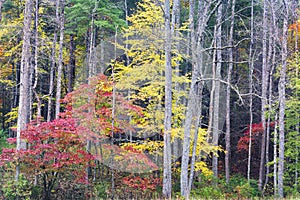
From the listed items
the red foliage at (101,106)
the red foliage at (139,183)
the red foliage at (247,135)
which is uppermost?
the red foliage at (101,106)

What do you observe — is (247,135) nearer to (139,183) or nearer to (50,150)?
(139,183)

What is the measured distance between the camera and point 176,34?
14.1 metres

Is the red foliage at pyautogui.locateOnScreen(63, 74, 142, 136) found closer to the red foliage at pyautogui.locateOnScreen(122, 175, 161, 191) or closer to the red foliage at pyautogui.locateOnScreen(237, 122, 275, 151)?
the red foliage at pyautogui.locateOnScreen(122, 175, 161, 191)

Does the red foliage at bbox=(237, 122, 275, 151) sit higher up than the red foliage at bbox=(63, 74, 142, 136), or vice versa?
the red foliage at bbox=(63, 74, 142, 136)

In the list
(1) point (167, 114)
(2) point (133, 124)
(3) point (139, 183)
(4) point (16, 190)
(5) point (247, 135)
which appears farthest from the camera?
(5) point (247, 135)

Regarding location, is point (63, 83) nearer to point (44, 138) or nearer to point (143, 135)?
point (143, 135)

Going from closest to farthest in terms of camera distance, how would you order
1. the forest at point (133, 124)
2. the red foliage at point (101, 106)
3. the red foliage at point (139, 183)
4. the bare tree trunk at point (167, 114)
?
1. the forest at point (133, 124)
2. the bare tree trunk at point (167, 114)
3. the red foliage at point (101, 106)
4. the red foliage at point (139, 183)

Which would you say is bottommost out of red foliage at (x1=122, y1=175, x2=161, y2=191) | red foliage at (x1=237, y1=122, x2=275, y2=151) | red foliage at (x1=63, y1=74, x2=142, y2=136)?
red foliage at (x1=122, y1=175, x2=161, y2=191)

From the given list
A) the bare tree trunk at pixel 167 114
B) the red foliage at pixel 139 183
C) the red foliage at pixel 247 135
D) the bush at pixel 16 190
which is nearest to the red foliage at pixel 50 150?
the bush at pixel 16 190

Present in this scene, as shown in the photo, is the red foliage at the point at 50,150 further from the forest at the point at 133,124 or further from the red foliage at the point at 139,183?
the red foliage at the point at 139,183

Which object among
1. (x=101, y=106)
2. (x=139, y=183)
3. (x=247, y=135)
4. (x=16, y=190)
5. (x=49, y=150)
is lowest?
(x=139, y=183)

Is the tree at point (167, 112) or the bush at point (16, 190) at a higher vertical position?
the tree at point (167, 112)

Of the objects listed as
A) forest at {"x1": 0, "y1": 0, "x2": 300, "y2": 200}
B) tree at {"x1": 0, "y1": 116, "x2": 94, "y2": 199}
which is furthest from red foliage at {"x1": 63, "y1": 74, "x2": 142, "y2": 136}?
tree at {"x1": 0, "y1": 116, "x2": 94, "y2": 199}

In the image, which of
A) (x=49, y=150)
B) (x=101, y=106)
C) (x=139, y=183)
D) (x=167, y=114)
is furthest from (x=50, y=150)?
(x=167, y=114)
